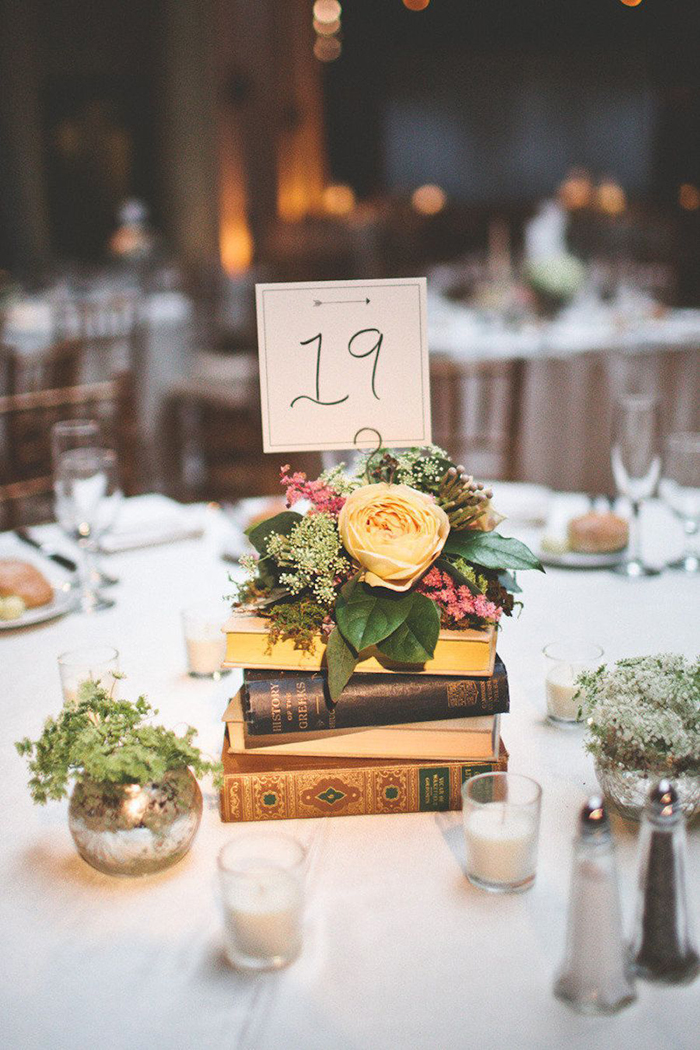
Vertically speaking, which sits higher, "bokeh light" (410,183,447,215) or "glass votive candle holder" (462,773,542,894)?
"bokeh light" (410,183,447,215)

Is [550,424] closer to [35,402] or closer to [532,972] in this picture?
[35,402]

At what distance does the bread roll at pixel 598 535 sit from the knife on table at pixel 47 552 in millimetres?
851

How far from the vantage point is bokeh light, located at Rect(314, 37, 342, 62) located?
32.4 ft

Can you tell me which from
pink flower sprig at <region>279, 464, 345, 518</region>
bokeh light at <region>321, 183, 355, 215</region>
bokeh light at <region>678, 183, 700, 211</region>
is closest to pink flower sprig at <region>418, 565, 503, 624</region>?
pink flower sprig at <region>279, 464, 345, 518</region>

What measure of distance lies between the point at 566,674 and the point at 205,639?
44cm

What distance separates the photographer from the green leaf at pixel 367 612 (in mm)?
936

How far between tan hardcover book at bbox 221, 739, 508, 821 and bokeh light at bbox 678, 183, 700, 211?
9470 millimetres

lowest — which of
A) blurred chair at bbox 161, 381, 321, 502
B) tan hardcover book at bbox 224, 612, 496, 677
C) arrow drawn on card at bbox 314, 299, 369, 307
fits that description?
blurred chair at bbox 161, 381, 321, 502

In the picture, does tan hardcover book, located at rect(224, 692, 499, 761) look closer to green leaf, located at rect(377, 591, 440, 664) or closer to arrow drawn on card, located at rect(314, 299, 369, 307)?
green leaf, located at rect(377, 591, 440, 664)

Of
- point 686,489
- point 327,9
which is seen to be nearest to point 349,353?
point 686,489

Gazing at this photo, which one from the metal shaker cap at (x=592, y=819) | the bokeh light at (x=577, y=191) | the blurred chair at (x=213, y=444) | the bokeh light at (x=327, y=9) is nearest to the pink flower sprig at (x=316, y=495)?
the metal shaker cap at (x=592, y=819)

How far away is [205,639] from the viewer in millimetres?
1299

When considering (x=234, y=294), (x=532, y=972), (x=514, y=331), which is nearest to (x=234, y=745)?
(x=532, y=972)

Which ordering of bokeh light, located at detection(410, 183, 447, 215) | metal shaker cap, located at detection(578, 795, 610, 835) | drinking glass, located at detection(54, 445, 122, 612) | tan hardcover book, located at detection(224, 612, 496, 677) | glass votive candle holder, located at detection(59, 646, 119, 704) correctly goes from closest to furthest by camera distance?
1. metal shaker cap, located at detection(578, 795, 610, 835)
2. tan hardcover book, located at detection(224, 612, 496, 677)
3. glass votive candle holder, located at detection(59, 646, 119, 704)
4. drinking glass, located at detection(54, 445, 122, 612)
5. bokeh light, located at detection(410, 183, 447, 215)
